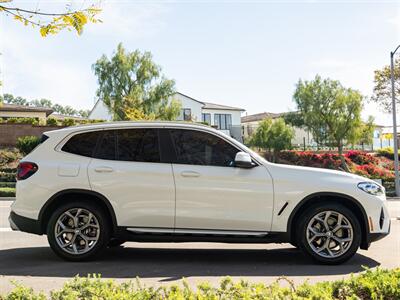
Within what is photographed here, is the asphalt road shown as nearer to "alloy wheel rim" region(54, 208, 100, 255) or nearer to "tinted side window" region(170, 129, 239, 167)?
"alloy wheel rim" region(54, 208, 100, 255)

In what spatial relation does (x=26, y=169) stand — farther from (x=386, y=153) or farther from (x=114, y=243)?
(x=386, y=153)

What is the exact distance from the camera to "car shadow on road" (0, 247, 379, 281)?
17.4ft

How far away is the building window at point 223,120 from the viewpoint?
60688mm

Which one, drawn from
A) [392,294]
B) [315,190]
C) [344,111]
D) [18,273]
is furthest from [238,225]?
[344,111]

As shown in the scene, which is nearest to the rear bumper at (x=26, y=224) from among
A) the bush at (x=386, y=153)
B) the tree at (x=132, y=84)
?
the tree at (x=132, y=84)

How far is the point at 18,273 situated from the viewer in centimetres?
535

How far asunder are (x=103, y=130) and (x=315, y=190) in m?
2.97

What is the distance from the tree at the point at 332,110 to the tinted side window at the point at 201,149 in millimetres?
35636

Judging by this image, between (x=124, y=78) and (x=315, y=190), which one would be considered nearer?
(x=315, y=190)

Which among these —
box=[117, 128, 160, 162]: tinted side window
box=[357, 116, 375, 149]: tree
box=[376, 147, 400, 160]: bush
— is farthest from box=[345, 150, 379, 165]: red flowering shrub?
box=[117, 128, 160, 162]: tinted side window

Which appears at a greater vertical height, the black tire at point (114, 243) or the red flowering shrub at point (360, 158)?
the red flowering shrub at point (360, 158)

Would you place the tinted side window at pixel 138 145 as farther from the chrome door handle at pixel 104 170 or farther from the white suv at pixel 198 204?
the chrome door handle at pixel 104 170

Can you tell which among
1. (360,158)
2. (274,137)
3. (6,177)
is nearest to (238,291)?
(6,177)

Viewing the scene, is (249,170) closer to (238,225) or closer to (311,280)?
(238,225)
